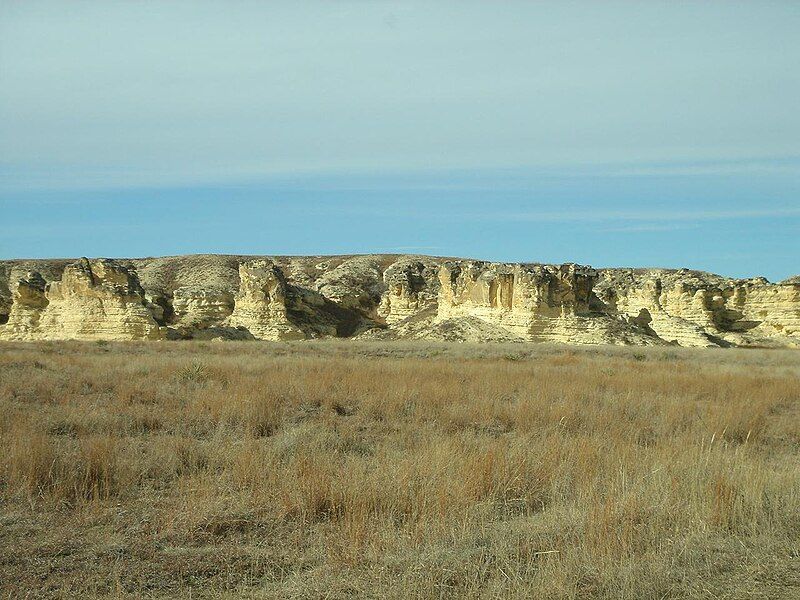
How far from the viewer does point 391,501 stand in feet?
17.3

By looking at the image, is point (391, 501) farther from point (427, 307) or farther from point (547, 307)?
point (427, 307)

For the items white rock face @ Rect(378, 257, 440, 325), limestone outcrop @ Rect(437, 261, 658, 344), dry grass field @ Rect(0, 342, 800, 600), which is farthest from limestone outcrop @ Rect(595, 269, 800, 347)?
dry grass field @ Rect(0, 342, 800, 600)

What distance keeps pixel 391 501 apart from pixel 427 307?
40.4 meters

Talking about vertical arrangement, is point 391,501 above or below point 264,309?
below

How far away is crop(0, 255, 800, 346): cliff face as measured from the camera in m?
35.2

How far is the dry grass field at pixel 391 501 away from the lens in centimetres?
407

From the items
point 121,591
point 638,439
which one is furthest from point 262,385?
point 121,591

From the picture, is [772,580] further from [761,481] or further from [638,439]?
[638,439]

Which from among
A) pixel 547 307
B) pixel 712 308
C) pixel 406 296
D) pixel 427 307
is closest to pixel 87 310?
pixel 406 296

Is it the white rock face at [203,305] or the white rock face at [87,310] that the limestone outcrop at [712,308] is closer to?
the white rock face at [203,305]

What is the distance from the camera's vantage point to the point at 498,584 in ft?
12.7

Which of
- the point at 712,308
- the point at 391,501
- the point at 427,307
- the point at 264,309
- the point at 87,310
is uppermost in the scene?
the point at 712,308

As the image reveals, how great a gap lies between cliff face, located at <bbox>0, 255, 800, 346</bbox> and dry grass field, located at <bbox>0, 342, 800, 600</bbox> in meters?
25.3

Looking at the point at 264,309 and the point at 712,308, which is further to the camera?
the point at 712,308
